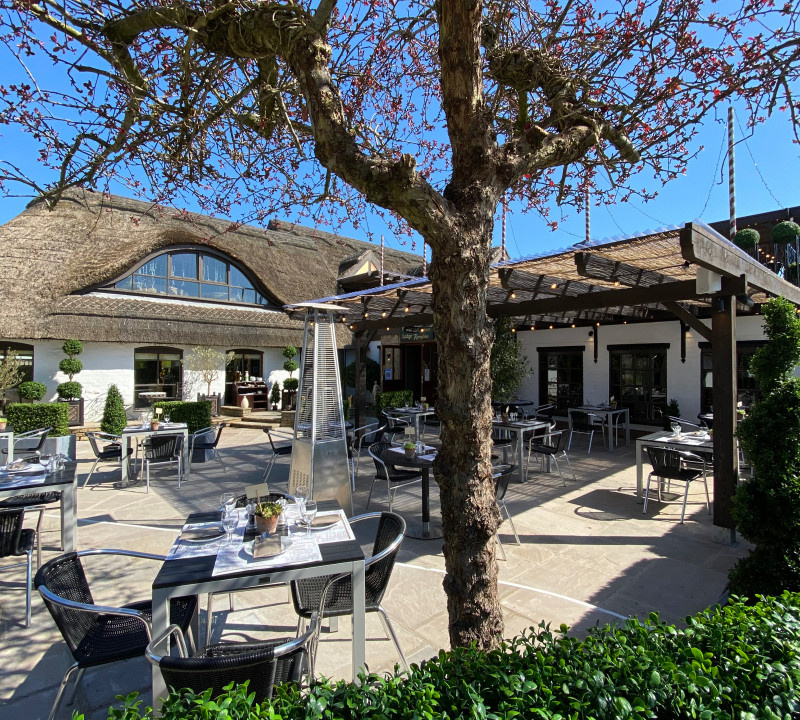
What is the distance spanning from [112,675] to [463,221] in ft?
10.3

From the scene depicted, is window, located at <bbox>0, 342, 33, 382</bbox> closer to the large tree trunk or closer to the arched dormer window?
the arched dormer window

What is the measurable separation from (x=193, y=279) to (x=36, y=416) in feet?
21.7

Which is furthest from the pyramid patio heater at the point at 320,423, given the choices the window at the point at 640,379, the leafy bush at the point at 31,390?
the leafy bush at the point at 31,390

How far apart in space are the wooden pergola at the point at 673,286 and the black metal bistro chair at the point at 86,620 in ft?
8.40

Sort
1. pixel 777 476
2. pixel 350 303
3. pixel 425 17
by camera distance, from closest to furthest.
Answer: pixel 777 476, pixel 425 17, pixel 350 303

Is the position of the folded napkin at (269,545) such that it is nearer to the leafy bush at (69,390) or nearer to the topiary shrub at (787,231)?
the topiary shrub at (787,231)

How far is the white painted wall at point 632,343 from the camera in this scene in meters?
10.0

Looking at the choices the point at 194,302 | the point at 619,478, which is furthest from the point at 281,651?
the point at 194,302

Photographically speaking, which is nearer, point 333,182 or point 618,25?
point 618,25

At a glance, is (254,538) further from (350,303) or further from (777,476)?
(350,303)

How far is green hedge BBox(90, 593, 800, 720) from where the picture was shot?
1273 millimetres

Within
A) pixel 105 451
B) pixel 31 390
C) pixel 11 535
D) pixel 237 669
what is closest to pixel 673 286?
pixel 237 669

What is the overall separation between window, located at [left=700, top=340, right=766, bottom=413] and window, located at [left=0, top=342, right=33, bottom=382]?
15808 mm

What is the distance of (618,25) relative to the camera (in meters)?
3.24
